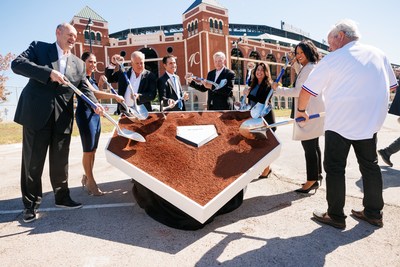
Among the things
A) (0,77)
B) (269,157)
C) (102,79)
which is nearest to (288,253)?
(269,157)

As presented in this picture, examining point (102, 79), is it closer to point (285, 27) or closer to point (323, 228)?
point (323, 228)

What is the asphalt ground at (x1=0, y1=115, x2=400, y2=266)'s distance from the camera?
78.5 inches

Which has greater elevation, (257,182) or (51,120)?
(51,120)

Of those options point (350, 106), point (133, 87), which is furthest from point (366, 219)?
point (133, 87)

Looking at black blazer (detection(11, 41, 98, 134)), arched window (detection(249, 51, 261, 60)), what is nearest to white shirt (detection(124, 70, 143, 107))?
black blazer (detection(11, 41, 98, 134))

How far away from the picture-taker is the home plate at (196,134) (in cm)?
293

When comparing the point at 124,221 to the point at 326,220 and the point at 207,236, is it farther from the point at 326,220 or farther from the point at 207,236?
the point at 326,220

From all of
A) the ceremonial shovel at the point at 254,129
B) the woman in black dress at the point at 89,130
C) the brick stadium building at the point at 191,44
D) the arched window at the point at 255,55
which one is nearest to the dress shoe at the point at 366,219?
the ceremonial shovel at the point at 254,129

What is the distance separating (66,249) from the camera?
2176 mm

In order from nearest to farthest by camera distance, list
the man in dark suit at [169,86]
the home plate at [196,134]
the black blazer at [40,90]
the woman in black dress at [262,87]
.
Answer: the black blazer at [40,90] → the home plate at [196,134] → the woman in black dress at [262,87] → the man in dark suit at [169,86]

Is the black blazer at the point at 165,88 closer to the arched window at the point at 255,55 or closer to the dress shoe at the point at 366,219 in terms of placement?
the dress shoe at the point at 366,219

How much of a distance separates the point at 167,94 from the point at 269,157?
2407 mm

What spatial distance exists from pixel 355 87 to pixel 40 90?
3004mm

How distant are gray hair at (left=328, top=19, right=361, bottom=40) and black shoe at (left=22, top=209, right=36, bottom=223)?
3409mm
